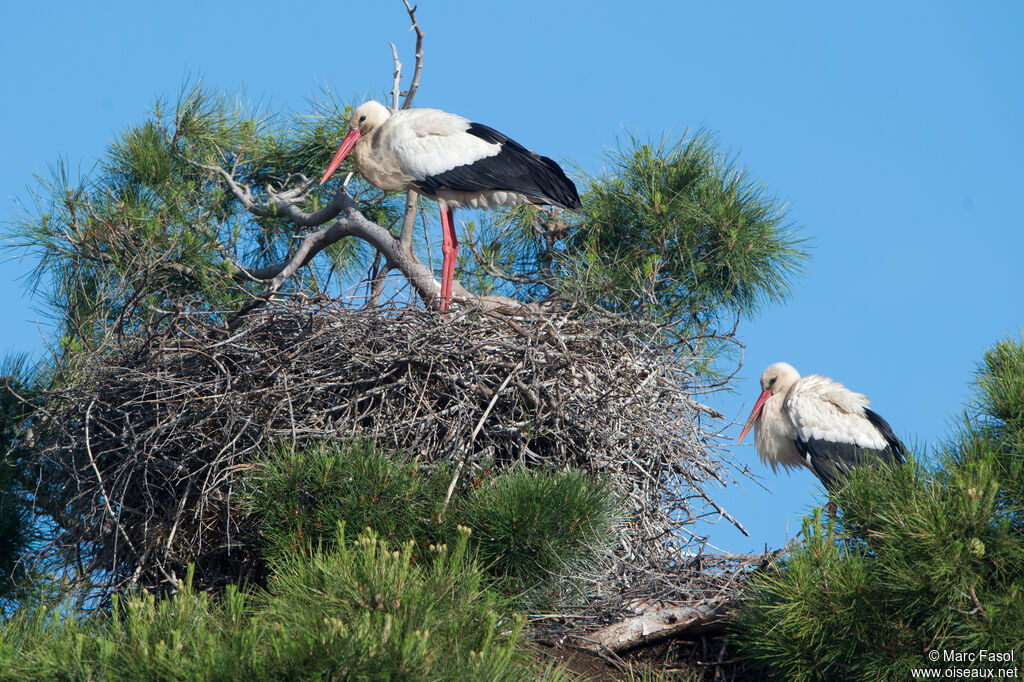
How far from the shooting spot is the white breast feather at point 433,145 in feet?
20.8

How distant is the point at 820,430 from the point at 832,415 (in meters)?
0.11

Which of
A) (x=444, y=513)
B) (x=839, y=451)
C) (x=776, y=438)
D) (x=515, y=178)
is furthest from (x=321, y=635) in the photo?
(x=776, y=438)

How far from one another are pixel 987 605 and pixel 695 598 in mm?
1431

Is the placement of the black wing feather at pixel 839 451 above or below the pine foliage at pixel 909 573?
above

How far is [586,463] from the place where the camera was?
5.14 m

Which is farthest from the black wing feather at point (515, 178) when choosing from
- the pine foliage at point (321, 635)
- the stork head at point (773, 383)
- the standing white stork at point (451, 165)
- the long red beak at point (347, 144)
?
the pine foliage at point (321, 635)

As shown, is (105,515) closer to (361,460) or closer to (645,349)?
(361,460)

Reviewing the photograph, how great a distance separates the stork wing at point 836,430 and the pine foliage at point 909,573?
1.86m

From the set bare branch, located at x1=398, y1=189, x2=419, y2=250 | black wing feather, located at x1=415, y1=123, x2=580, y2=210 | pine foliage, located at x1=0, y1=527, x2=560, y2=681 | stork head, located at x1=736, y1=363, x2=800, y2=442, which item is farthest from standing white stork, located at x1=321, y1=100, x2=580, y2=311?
pine foliage, located at x1=0, y1=527, x2=560, y2=681

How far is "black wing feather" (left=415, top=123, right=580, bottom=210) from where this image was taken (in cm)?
626

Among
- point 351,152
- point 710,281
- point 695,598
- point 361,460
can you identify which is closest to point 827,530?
point 695,598

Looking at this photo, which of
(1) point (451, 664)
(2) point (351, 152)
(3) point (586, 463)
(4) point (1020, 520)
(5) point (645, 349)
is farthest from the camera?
(2) point (351, 152)

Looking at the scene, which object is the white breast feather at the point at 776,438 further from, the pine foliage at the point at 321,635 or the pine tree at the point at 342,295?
the pine foliage at the point at 321,635

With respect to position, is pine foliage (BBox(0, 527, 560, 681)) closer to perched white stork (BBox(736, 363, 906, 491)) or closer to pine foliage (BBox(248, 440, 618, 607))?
pine foliage (BBox(248, 440, 618, 607))
